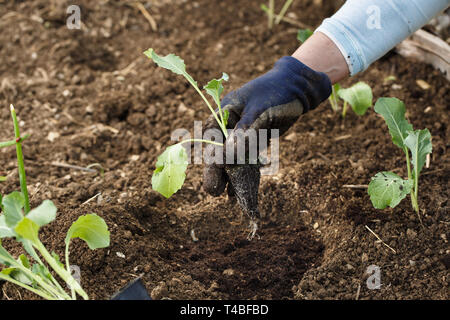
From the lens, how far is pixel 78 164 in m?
2.23

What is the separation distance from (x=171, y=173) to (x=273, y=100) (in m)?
0.44

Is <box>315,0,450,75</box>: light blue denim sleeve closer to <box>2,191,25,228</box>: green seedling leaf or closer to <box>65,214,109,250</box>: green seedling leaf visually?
<box>65,214,109,250</box>: green seedling leaf

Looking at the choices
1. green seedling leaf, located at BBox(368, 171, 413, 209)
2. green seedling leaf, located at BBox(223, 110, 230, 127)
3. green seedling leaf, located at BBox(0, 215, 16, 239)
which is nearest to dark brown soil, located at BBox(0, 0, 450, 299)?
green seedling leaf, located at BBox(368, 171, 413, 209)

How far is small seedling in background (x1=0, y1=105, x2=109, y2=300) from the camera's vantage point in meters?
1.25

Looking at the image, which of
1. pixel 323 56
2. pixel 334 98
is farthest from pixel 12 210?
pixel 334 98

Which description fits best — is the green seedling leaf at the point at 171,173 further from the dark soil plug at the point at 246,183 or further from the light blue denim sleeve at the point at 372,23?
the light blue denim sleeve at the point at 372,23

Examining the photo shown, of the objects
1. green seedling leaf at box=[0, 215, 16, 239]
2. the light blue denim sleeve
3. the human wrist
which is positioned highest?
the light blue denim sleeve

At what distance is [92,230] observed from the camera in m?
1.44

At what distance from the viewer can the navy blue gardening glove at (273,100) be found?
168 cm

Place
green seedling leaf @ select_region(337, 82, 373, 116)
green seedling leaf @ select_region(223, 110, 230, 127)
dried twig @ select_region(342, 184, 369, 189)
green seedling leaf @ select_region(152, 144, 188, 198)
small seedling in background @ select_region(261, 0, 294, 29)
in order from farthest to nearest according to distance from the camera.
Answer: small seedling in background @ select_region(261, 0, 294, 29) < green seedling leaf @ select_region(337, 82, 373, 116) < dried twig @ select_region(342, 184, 369, 189) < green seedling leaf @ select_region(223, 110, 230, 127) < green seedling leaf @ select_region(152, 144, 188, 198)

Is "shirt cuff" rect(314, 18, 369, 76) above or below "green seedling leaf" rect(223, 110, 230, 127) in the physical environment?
above

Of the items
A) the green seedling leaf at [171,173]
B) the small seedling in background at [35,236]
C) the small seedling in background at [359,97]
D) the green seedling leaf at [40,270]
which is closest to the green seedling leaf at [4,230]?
the small seedling in background at [35,236]

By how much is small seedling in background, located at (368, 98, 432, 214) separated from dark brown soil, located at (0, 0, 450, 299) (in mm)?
133
